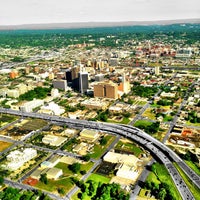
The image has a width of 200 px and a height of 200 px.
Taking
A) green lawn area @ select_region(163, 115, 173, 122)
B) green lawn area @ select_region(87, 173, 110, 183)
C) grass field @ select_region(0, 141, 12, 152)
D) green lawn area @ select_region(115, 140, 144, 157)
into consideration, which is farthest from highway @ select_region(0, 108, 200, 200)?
grass field @ select_region(0, 141, 12, 152)

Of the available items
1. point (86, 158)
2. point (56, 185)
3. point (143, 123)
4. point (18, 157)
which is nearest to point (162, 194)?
point (86, 158)

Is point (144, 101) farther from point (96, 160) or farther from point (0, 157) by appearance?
point (0, 157)

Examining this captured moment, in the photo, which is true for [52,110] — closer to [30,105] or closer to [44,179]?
[30,105]

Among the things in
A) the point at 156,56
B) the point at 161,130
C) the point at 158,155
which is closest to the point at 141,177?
the point at 158,155

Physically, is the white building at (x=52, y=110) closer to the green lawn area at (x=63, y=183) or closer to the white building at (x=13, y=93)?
the white building at (x=13, y=93)

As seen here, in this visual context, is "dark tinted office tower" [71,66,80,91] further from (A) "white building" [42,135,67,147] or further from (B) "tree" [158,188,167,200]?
(B) "tree" [158,188,167,200]

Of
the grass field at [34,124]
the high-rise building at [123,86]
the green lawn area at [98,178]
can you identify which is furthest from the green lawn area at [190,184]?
the high-rise building at [123,86]

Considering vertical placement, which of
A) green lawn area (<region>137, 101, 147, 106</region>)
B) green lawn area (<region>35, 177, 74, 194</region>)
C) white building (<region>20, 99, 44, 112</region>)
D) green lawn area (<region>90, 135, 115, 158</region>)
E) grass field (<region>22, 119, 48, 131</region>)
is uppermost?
white building (<region>20, 99, 44, 112</region>)
